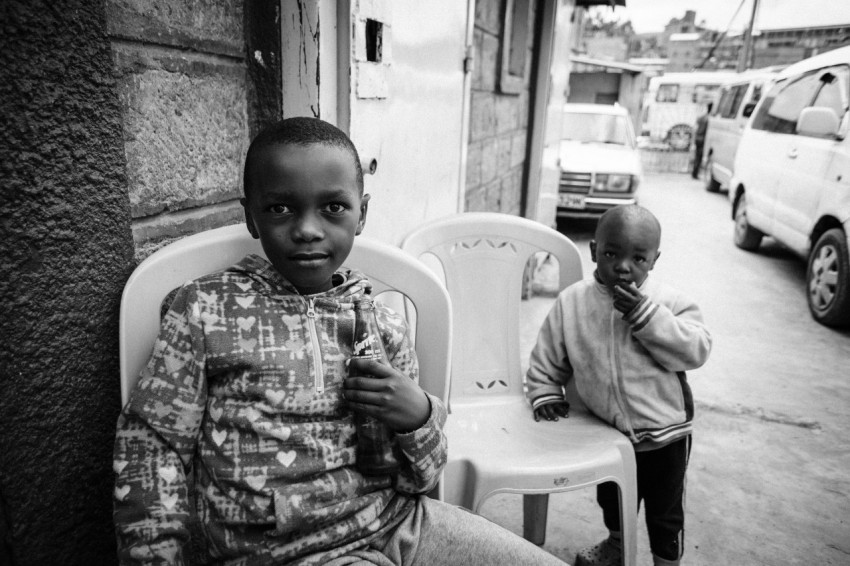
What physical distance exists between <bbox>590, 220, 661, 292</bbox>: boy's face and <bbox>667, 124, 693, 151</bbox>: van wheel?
19240mm

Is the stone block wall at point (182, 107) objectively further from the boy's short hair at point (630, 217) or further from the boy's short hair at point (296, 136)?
the boy's short hair at point (630, 217)

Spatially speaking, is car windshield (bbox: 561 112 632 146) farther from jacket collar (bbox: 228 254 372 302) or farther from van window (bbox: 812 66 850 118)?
jacket collar (bbox: 228 254 372 302)

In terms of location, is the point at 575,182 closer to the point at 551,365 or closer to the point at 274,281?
the point at 551,365

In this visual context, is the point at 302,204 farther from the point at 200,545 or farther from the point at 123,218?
the point at 200,545

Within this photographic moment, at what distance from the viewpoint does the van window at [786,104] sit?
18.9ft

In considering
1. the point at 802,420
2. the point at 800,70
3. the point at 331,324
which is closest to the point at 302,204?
the point at 331,324

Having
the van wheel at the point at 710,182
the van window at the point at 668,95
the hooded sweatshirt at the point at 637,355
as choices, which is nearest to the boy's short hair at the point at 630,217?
the hooded sweatshirt at the point at 637,355

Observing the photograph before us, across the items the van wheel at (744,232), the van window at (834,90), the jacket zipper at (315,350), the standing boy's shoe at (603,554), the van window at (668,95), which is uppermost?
the van window at (668,95)

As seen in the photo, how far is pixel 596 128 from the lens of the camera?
900 centimetres

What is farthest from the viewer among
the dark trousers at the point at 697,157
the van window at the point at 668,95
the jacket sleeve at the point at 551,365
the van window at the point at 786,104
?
the van window at the point at 668,95

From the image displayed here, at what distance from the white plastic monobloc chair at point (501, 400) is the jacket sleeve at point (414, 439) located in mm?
521

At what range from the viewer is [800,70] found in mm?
5949

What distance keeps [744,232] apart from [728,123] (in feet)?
16.9

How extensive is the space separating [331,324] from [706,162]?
14349mm
